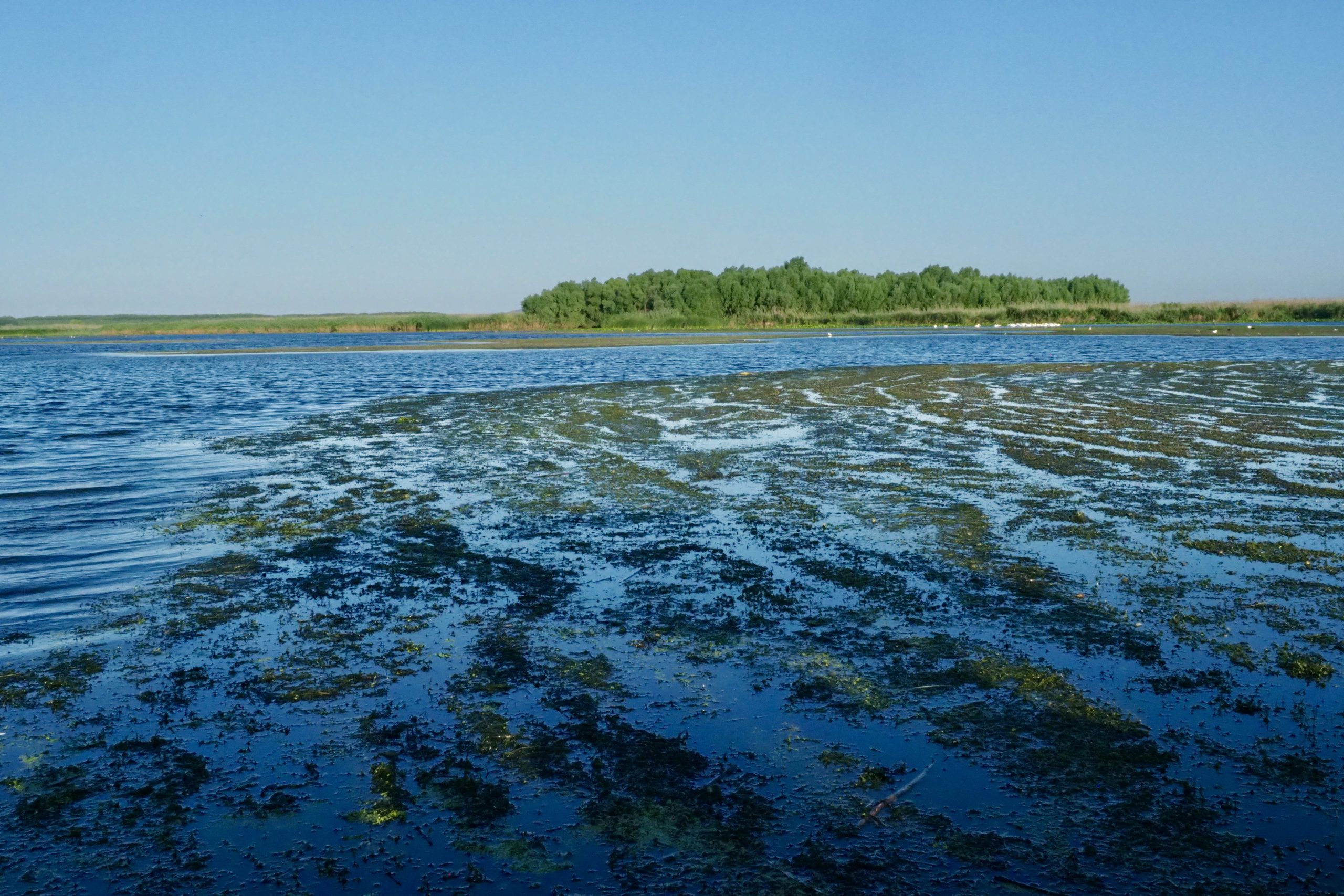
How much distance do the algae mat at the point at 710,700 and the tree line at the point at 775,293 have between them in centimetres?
13024

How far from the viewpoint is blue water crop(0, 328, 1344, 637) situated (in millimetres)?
10812

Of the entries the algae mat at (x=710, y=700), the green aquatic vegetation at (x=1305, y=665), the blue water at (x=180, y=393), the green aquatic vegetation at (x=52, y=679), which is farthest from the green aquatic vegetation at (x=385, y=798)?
the green aquatic vegetation at (x=1305, y=665)

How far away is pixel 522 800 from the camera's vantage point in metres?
5.28

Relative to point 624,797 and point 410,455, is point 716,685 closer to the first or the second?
point 624,797

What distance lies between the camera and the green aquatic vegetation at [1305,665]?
681cm

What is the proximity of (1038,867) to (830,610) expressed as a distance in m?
3.91

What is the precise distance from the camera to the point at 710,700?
21.7 ft

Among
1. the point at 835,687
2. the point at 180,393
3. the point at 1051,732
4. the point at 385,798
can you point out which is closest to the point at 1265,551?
the point at 1051,732

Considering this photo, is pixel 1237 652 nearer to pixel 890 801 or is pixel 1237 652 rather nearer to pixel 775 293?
pixel 890 801

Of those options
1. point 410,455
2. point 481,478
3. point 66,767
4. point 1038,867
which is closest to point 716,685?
point 1038,867

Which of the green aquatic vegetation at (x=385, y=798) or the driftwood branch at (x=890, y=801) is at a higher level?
the green aquatic vegetation at (x=385, y=798)

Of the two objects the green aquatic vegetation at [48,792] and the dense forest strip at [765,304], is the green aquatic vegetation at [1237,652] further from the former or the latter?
the dense forest strip at [765,304]

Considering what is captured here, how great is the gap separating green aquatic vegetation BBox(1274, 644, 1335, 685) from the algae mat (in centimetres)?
4

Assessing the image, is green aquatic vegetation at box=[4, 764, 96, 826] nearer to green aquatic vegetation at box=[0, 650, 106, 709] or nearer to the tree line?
green aquatic vegetation at box=[0, 650, 106, 709]
